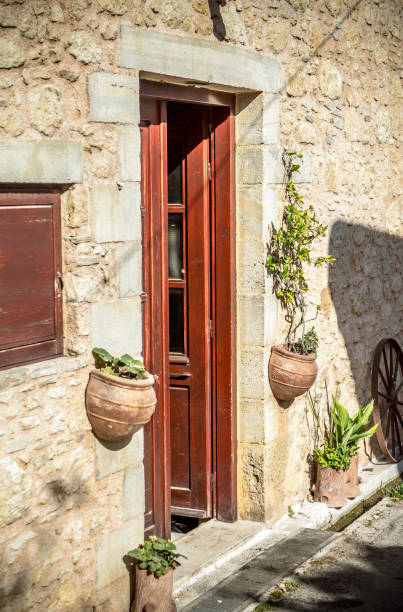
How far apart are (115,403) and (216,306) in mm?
1770

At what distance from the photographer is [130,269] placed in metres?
4.52

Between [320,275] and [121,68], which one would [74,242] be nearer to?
[121,68]

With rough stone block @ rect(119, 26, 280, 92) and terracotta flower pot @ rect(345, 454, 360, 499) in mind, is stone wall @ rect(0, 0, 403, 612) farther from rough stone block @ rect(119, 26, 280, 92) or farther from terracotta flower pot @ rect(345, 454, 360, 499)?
terracotta flower pot @ rect(345, 454, 360, 499)

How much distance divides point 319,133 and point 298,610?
3216 millimetres

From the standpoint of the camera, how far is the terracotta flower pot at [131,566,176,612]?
4449 mm

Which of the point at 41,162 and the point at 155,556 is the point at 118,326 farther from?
the point at 155,556

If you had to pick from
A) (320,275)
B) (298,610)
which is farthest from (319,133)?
(298,610)

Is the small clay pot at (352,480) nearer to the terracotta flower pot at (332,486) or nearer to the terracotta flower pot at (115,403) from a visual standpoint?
the terracotta flower pot at (332,486)

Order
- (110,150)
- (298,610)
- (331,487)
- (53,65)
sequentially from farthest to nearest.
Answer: (331,487) → (298,610) → (110,150) → (53,65)

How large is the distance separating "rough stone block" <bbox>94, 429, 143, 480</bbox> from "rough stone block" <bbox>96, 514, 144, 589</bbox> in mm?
304

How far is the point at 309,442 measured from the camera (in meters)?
6.46

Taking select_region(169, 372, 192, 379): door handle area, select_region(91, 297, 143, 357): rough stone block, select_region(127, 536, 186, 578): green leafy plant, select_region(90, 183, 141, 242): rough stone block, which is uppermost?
select_region(90, 183, 141, 242): rough stone block

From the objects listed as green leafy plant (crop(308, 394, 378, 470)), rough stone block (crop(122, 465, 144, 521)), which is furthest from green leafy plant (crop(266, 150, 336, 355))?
rough stone block (crop(122, 465, 144, 521))

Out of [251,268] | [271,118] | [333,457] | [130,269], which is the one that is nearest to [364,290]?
[333,457]
